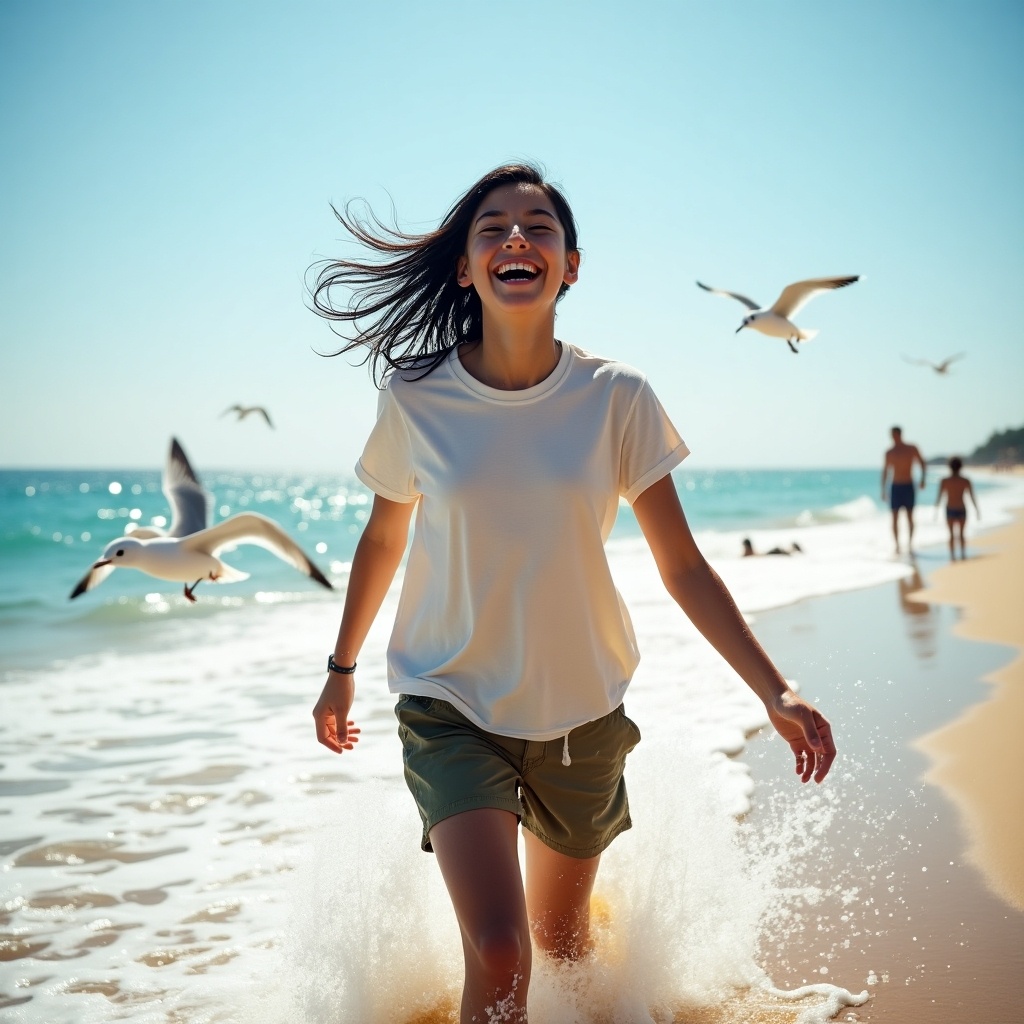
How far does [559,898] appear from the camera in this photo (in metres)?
2.95

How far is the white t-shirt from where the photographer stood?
263 cm

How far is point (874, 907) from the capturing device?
362 cm

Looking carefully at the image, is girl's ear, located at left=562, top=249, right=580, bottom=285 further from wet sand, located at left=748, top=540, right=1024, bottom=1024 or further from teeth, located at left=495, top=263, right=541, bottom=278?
wet sand, located at left=748, top=540, right=1024, bottom=1024

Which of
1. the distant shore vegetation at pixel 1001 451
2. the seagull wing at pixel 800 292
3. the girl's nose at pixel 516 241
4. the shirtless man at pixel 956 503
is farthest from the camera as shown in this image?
the distant shore vegetation at pixel 1001 451

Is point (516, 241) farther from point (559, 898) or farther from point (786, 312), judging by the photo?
point (786, 312)

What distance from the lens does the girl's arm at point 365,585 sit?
9.84 feet

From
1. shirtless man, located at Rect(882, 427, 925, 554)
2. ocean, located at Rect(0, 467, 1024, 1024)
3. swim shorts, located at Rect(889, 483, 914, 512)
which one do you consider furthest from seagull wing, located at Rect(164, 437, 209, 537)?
swim shorts, located at Rect(889, 483, 914, 512)

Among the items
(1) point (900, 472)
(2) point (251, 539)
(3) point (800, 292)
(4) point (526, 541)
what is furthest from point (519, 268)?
(1) point (900, 472)

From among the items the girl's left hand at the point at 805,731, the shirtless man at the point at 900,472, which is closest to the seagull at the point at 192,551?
the girl's left hand at the point at 805,731

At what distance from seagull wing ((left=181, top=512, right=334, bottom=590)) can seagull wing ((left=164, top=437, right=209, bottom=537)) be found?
0.47m

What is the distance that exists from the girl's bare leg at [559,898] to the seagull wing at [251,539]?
1.69 meters

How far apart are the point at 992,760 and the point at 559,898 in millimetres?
3071

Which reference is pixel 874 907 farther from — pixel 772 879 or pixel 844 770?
pixel 844 770

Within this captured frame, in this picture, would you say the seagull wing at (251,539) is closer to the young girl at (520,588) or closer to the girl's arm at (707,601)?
the young girl at (520,588)
